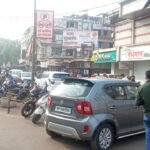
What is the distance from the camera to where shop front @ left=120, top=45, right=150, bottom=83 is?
17.1m

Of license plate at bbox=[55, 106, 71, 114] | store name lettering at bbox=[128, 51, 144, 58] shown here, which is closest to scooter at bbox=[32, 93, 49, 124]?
license plate at bbox=[55, 106, 71, 114]

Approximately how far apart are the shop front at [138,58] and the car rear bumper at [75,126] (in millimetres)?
10540

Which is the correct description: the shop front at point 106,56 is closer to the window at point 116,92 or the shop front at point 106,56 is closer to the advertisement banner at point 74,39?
the advertisement banner at point 74,39

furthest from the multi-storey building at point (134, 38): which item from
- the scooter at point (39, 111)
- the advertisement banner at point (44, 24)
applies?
the scooter at point (39, 111)

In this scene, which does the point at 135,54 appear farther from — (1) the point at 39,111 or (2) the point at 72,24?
(2) the point at 72,24

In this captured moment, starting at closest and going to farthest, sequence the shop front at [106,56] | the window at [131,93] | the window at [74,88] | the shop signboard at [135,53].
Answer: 1. the window at [74,88]
2. the window at [131,93]
3. the shop signboard at [135,53]
4. the shop front at [106,56]

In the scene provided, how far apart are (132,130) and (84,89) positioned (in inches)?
67.9

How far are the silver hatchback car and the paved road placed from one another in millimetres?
257

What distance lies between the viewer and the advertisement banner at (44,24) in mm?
18219

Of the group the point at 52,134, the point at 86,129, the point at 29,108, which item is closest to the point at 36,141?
the point at 52,134

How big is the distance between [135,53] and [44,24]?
5.52 metres

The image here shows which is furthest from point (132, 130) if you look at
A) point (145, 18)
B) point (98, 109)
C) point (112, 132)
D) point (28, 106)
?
point (145, 18)

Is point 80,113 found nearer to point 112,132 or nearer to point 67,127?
point 67,127

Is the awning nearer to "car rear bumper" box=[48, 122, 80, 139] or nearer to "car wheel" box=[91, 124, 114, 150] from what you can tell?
"car wheel" box=[91, 124, 114, 150]
